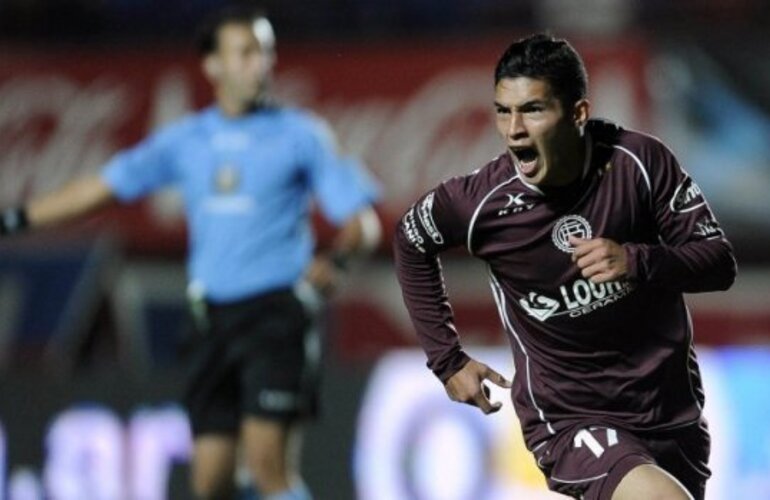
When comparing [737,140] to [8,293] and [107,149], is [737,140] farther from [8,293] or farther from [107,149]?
[8,293]

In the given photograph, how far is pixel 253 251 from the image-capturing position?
24.3 feet

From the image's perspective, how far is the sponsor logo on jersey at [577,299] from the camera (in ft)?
16.9

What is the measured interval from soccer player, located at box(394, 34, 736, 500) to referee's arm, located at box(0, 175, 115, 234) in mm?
2408

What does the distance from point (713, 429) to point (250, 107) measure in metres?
2.73

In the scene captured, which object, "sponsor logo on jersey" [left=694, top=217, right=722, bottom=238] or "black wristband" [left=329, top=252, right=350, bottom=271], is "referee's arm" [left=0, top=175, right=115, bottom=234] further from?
"sponsor logo on jersey" [left=694, top=217, right=722, bottom=238]

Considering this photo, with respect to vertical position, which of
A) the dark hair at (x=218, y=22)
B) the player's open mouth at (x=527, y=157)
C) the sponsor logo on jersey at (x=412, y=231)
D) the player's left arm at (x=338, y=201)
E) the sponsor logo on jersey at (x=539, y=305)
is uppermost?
the player's open mouth at (x=527, y=157)

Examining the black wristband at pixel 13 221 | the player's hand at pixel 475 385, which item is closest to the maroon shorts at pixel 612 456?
the player's hand at pixel 475 385

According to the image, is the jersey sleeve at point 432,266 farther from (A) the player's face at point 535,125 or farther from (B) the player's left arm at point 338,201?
(B) the player's left arm at point 338,201

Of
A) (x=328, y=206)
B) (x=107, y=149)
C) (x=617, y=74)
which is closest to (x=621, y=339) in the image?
(x=328, y=206)

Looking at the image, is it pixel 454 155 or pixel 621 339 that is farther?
pixel 454 155

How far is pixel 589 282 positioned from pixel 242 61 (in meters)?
2.60

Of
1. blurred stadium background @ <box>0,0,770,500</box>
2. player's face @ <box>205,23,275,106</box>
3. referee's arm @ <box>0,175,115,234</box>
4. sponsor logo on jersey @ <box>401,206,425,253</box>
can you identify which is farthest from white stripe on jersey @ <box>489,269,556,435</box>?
blurred stadium background @ <box>0,0,770,500</box>

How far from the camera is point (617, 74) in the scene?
41.2 feet

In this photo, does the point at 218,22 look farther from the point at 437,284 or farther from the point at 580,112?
the point at 580,112
